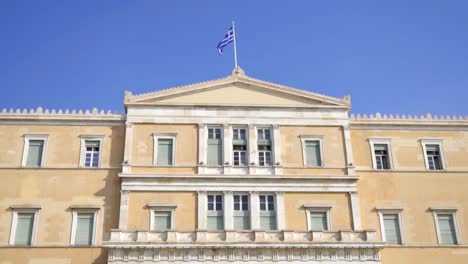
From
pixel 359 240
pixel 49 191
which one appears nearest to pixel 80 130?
pixel 49 191

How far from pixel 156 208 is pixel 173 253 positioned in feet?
10.4

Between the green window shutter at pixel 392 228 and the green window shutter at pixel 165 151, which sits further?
the green window shutter at pixel 165 151

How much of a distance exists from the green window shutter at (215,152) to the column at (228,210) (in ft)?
6.62

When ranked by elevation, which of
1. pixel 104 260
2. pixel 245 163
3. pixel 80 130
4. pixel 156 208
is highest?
pixel 80 130

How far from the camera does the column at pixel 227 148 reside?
106ft

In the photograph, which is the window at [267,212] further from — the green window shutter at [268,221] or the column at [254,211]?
the column at [254,211]

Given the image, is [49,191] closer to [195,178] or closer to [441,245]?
[195,178]

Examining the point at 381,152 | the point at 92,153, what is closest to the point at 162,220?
the point at 92,153

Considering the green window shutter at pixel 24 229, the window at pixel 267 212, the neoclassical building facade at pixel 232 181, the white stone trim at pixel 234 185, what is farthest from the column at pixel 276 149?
the green window shutter at pixel 24 229

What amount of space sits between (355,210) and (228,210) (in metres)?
6.55

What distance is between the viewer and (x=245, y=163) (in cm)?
3275

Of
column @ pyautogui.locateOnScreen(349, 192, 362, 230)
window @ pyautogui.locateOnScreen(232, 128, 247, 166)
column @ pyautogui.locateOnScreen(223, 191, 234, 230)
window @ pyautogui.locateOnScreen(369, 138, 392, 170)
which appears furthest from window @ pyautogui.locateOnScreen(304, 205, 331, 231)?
window @ pyautogui.locateOnScreen(369, 138, 392, 170)

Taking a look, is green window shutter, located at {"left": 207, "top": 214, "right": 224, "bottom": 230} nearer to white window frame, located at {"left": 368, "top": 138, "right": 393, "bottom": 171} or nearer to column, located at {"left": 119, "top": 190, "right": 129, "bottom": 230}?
column, located at {"left": 119, "top": 190, "right": 129, "bottom": 230}

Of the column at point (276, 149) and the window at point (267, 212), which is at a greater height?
the column at point (276, 149)
